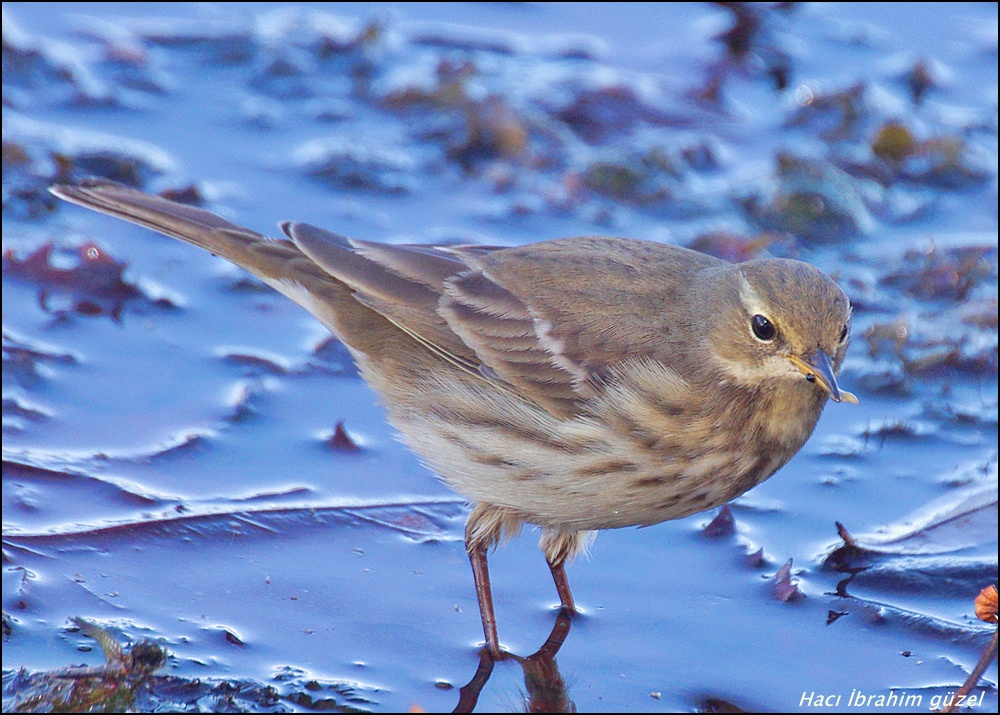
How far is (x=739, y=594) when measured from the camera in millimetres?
5023

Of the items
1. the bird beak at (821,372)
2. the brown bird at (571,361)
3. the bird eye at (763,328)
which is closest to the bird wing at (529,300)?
the brown bird at (571,361)

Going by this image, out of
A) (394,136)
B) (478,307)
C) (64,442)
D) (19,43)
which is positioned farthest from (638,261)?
(19,43)

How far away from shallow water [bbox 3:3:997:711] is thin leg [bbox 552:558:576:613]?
0.06 meters

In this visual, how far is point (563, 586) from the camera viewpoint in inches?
197

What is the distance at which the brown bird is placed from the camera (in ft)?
15.5

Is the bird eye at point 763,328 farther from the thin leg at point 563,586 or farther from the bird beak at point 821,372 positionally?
the thin leg at point 563,586

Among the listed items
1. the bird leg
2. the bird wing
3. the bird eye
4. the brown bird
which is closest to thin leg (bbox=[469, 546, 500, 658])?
the brown bird

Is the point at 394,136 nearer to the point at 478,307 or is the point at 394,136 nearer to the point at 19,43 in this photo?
the point at 19,43

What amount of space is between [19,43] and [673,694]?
6996 mm

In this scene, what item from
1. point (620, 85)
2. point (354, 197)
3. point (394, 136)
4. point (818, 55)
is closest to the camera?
point (354, 197)

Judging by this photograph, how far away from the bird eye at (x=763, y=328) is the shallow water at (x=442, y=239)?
101 cm

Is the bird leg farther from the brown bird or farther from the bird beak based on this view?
the bird beak

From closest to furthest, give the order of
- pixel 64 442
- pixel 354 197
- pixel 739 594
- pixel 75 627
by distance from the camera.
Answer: pixel 75 627 → pixel 739 594 → pixel 64 442 → pixel 354 197

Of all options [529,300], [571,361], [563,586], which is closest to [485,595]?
[563,586]
